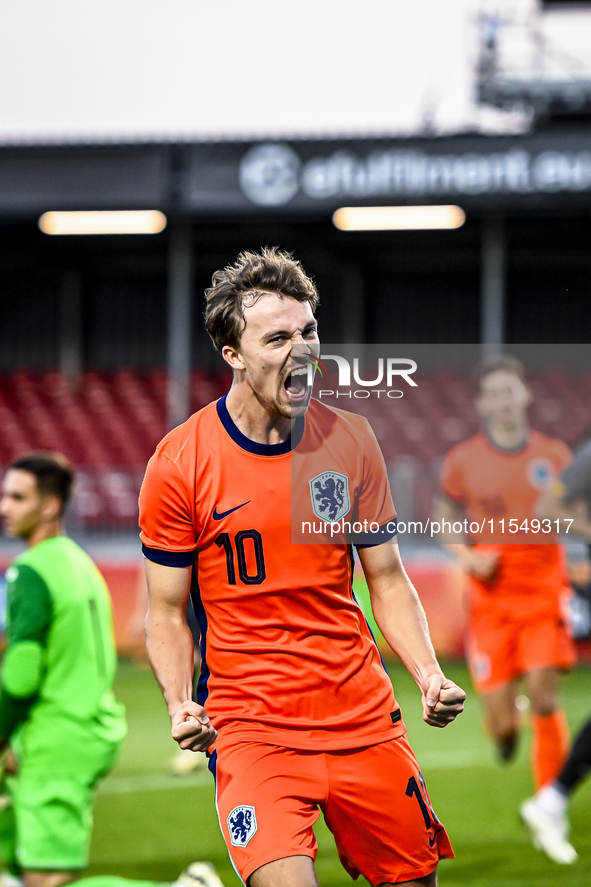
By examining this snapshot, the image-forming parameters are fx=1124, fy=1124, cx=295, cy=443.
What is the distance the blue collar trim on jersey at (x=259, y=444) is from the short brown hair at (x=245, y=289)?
19 cm

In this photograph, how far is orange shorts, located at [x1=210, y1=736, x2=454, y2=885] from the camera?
250 cm

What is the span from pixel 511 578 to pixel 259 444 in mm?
3118

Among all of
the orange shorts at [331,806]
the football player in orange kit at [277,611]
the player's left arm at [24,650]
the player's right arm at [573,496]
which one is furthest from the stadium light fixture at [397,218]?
the orange shorts at [331,806]

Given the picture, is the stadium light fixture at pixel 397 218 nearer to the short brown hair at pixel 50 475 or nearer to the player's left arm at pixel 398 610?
the short brown hair at pixel 50 475

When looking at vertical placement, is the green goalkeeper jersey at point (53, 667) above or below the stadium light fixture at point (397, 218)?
below

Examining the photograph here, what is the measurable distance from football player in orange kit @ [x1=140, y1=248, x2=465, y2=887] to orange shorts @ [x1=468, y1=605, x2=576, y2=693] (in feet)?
9.16

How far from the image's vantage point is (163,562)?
8.66 feet

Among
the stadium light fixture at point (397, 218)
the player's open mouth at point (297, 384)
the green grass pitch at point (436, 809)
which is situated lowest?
the green grass pitch at point (436, 809)

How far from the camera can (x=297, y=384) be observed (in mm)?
2631

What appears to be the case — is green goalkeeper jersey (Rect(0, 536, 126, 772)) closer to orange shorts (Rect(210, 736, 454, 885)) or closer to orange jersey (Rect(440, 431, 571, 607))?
orange shorts (Rect(210, 736, 454, 885))

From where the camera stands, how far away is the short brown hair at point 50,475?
418 cm

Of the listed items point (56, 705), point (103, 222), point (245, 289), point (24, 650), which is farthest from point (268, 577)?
point (103, 222)

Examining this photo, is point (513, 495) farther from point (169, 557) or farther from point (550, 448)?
point (169, 557)

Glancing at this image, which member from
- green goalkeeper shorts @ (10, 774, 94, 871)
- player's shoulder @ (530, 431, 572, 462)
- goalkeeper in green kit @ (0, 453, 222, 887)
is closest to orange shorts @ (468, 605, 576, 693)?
player's shoulder @ (530, 431, 572, 462)
